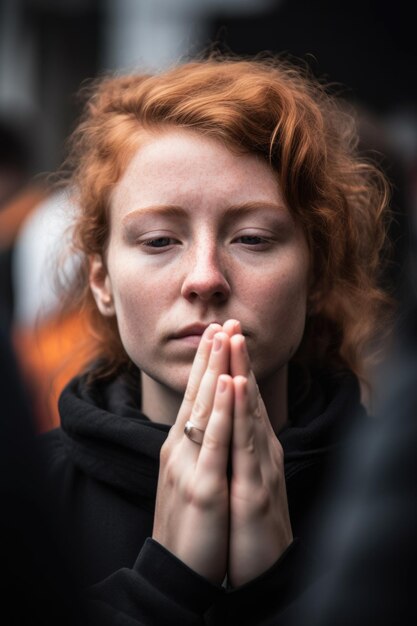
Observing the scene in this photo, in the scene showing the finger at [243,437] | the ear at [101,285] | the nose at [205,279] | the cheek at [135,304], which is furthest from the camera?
the ear at [101,285]

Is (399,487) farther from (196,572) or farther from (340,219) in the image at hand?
(340,219)

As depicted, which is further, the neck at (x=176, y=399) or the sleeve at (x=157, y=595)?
the neck at (x=176, y=399)

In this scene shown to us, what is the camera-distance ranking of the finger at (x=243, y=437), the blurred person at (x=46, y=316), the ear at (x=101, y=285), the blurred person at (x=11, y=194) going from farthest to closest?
1. the blurred person at (x=11, y=194)
2. the blurred person at (x=46, y=316)
3. the ear at (x=101, y=285)
4. the finger at (x=243, y=437)

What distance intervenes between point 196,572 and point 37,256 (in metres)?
2.56

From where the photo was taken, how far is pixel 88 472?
7.21 feet

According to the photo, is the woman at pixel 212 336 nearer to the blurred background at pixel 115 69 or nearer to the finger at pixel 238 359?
the finger at pixel 238 359

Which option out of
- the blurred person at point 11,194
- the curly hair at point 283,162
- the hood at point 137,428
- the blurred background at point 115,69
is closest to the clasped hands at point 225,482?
the hood at point 137,428

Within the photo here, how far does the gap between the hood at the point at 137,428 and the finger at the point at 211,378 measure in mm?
263

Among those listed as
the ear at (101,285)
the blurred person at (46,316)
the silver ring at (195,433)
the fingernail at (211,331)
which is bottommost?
the blurred person at (46,316)

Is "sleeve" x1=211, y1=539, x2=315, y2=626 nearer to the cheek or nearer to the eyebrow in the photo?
the cheek

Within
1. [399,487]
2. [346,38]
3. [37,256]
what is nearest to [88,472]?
[399,487]

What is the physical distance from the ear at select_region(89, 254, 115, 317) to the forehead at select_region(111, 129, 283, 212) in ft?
0.83

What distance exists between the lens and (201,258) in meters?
2.00

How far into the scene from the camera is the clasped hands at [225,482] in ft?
5.84
